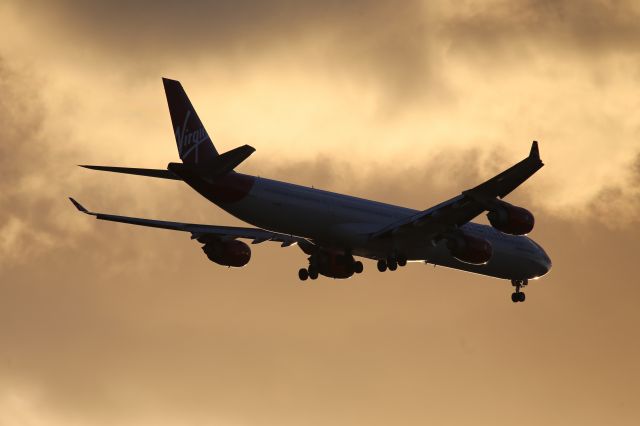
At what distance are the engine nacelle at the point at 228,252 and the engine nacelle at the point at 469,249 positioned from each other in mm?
12330

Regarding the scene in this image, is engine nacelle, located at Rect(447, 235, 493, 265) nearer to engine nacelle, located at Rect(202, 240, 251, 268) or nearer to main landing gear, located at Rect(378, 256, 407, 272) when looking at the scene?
main landing gear, located at Rect(378, 256, 407, 272)

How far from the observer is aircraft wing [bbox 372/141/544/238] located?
2373 inches

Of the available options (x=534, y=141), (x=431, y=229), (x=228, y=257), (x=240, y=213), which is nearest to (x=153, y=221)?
(x=228, y=257)

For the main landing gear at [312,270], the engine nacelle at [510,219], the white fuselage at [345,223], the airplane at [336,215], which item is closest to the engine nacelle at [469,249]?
the airplane at [336,215]

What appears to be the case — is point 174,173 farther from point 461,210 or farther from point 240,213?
point 461,210

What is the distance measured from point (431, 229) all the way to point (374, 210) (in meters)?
3.28

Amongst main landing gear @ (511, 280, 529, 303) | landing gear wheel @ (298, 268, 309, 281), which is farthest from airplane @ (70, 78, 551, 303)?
main landing gear @ (511, 280, 529, 303)

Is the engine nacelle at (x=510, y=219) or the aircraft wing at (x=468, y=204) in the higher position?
the aircraft wing at (x=468, y=204)

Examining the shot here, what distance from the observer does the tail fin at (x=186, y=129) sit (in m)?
63.6

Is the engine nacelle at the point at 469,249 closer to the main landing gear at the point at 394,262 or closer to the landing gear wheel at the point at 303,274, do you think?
the main landing gear at the point at 394,262

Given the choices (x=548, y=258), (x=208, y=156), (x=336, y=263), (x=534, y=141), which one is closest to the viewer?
(x=534, y=141)

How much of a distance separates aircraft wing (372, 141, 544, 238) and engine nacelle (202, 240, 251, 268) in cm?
981

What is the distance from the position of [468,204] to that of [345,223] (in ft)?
20.0

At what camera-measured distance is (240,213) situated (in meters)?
62.6
